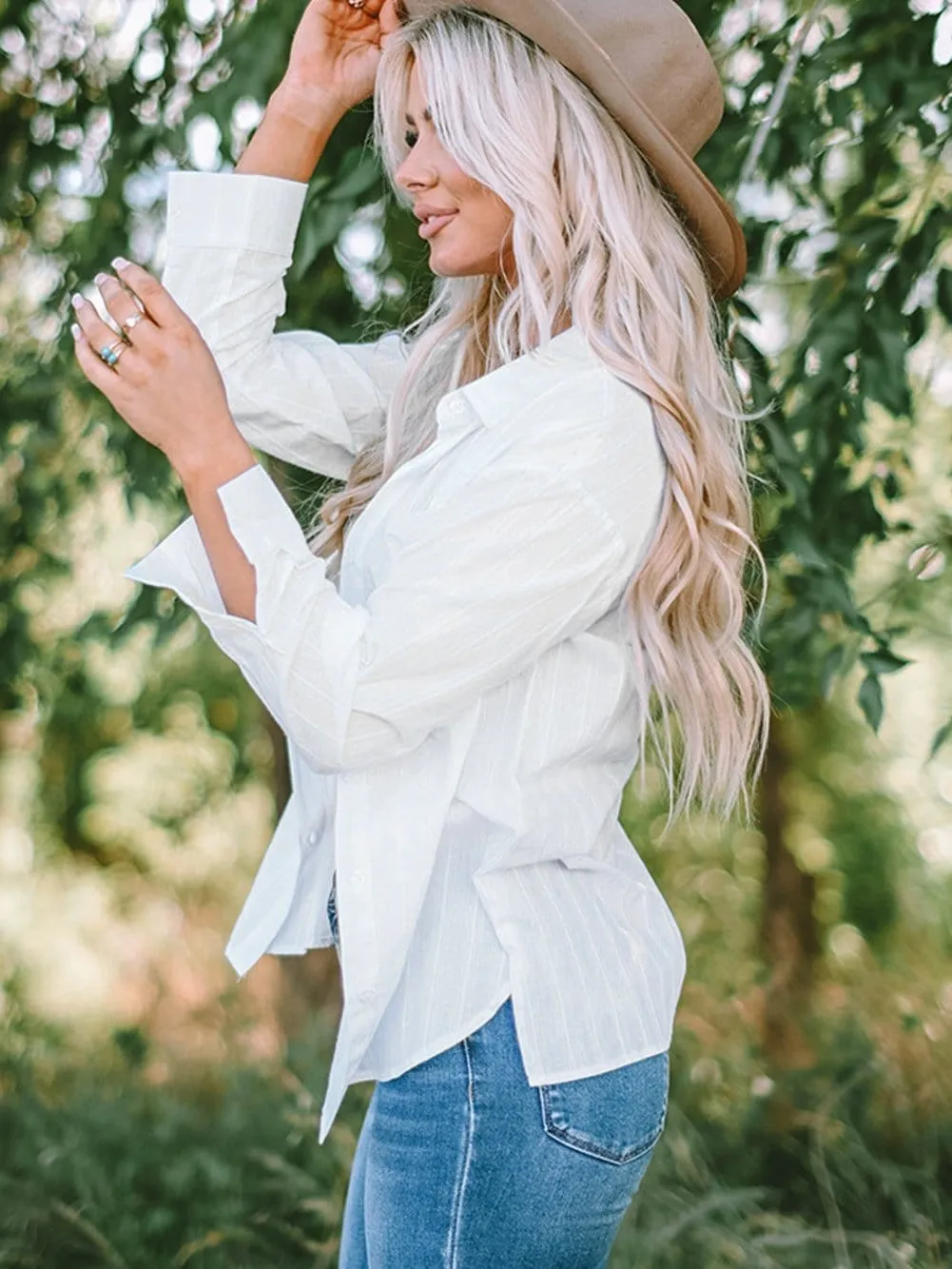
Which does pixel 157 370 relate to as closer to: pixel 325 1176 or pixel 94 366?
pixel 94 366

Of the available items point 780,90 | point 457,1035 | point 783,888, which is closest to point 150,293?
point 457,1035

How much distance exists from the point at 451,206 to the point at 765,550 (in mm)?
1055

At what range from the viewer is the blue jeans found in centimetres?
142

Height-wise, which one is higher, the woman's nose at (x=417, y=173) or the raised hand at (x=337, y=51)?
the raised hand at (x=337, y=51)

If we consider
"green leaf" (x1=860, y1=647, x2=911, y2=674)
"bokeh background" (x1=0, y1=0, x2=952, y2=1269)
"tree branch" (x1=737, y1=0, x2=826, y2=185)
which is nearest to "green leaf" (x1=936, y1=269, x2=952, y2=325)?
"bokeh background" (x1=0, y1=0, x2=952, y2=1269)

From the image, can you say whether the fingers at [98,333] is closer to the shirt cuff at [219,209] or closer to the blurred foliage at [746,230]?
the shirt cuff at [219,209]

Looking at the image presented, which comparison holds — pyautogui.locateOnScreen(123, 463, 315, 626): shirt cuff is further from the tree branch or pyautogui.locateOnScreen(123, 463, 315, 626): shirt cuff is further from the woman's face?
the tree branch

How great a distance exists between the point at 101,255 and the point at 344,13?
111cm

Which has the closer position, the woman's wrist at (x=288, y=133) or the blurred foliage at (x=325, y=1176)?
the woman's wrist at (x=288, y=133)

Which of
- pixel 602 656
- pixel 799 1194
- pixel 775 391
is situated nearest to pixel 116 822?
pixel 799 1194

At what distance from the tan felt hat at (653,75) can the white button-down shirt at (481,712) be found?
0.24 meters

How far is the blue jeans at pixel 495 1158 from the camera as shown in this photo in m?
1.42

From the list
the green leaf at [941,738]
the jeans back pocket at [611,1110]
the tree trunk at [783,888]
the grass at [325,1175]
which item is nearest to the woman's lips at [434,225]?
the jeans back pocket at [611,1110]

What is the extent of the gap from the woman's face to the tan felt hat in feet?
0.47
